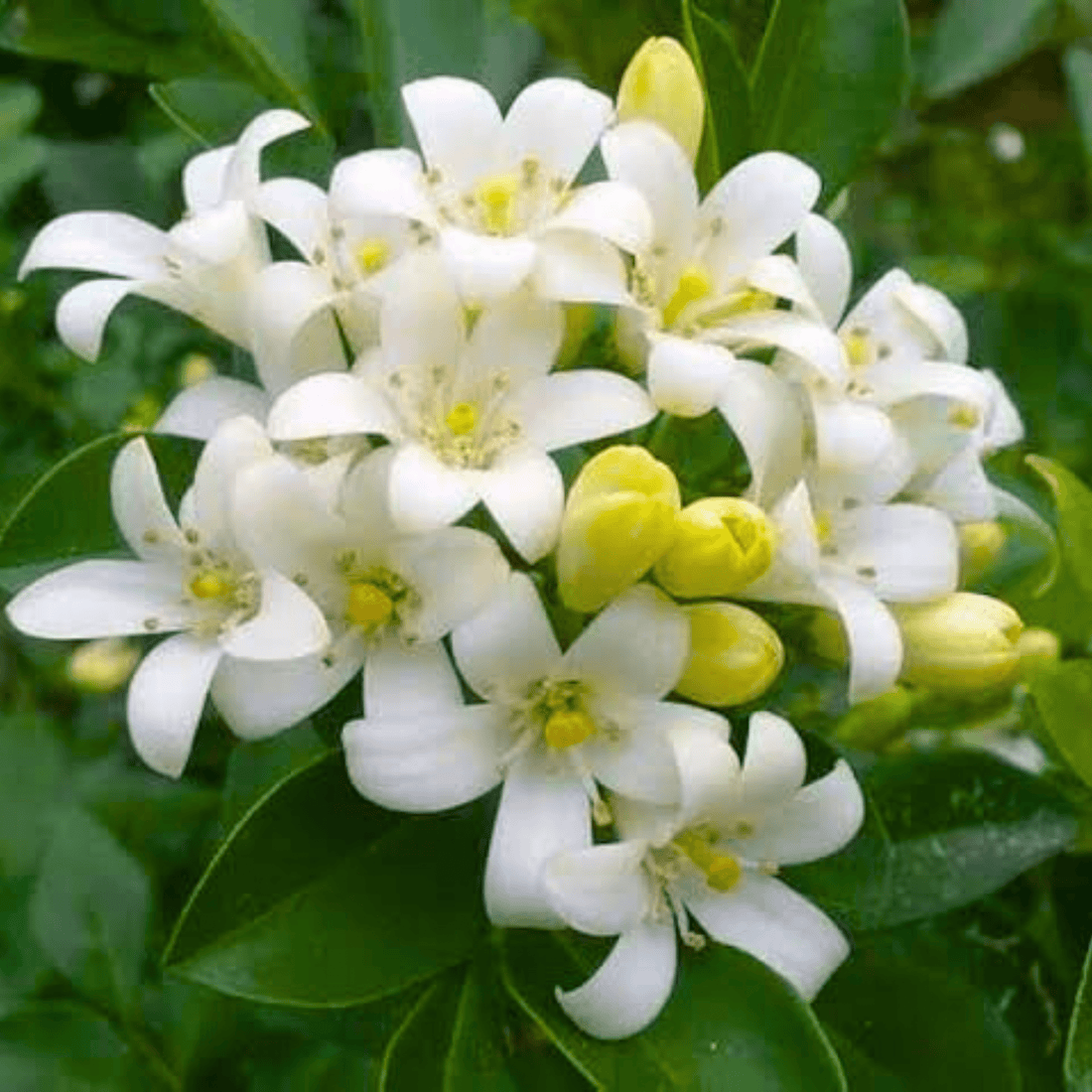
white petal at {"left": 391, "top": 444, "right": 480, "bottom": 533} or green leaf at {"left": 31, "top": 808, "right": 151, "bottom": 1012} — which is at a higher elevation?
white petal at {"left": 391, "top": 444, "right": 480, "bottom": 533}

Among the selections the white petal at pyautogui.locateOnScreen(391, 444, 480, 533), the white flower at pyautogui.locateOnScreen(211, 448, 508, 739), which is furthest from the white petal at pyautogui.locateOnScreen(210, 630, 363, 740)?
the white petal at pyautogui.locateOnScreen(391, 444, 480, 533)

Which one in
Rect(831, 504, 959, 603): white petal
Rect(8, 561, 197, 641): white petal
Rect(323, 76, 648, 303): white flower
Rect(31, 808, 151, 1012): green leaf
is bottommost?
Rect(31, 808, 151, 1012): green leaf

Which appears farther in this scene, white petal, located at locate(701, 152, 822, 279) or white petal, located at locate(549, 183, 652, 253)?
white petal, located at locate(701, 152, 822, 279)

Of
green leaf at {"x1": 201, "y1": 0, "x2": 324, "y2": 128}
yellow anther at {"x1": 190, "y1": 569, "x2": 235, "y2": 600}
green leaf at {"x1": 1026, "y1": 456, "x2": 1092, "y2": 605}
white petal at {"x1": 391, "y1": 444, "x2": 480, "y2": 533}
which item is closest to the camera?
white petal at {"x1": 391, "y1": 444, "x2": 480, "y2": 533}

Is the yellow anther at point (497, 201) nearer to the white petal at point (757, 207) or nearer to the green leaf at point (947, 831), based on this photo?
the white petal at point (757, 207)

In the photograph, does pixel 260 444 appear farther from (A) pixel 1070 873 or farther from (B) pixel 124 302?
(B) pixel 124 302

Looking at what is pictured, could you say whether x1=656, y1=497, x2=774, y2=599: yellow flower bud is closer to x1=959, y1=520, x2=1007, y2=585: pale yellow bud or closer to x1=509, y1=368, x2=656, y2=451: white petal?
x1=509, y1=368, x2=656, y2=451: white petal

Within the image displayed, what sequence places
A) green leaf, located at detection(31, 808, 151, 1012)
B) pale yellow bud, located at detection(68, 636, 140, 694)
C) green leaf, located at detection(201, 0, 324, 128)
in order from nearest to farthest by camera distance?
green leaf, located at detection(201, 0, 324, 128), green leaf, located at detection(31, 808, 151, 1012), pale yellow bud, located at detection(68, 636, 140, 694)
